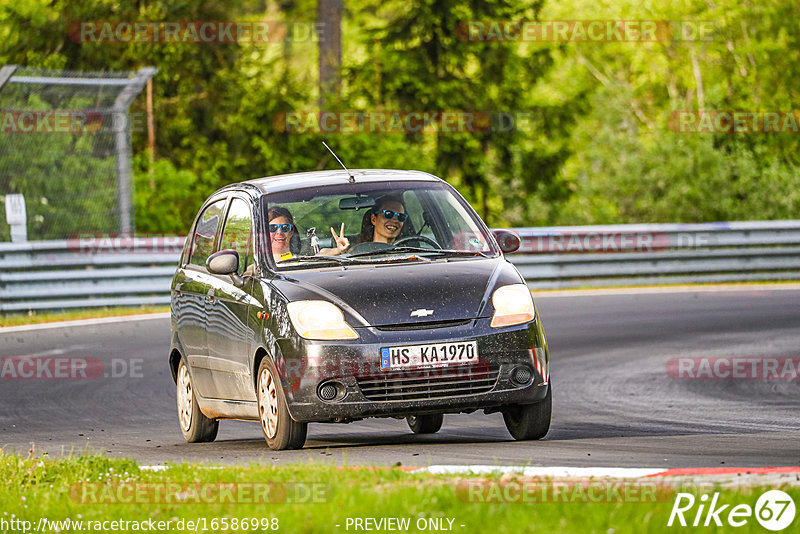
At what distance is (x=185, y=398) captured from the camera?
10352 mm

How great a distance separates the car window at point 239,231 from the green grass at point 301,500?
6.98 ft

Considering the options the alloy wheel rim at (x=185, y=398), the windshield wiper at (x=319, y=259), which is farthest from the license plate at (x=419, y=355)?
the alloy wheel rim at (x=185, y=398)

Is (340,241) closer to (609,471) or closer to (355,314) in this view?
(355,314)

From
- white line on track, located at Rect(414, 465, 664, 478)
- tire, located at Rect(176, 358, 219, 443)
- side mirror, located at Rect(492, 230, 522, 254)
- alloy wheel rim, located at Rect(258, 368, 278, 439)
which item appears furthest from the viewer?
tire, located at Rect(176, 358, 219, 443)

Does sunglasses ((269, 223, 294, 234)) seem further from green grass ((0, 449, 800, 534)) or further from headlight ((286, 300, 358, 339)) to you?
green grass ((0, 449, 800, 534))

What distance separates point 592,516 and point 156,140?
91.9 feet

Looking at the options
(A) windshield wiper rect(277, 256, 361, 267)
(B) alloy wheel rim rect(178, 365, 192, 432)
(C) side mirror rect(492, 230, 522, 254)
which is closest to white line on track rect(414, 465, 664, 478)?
(A) windshield wiper rect(277, 256, 361, 267)

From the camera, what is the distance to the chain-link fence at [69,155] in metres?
20.0

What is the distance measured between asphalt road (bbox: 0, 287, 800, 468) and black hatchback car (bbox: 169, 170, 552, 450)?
0.30 m

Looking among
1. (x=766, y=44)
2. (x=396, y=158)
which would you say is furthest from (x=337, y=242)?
(x=766, y=44)

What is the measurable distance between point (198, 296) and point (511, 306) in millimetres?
2448

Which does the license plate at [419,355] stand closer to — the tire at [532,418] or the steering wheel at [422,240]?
the tire at [532,418]

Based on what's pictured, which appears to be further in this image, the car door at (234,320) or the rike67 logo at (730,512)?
the car door at (234,320)

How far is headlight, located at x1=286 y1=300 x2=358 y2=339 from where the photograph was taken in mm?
8227
